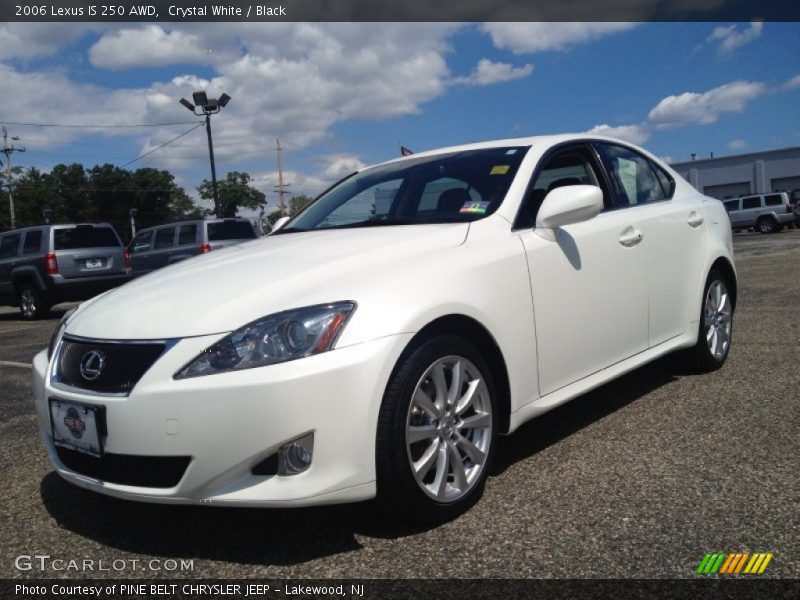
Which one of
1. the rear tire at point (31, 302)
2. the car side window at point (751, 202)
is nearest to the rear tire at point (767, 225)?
the car side window at point (751, 202)

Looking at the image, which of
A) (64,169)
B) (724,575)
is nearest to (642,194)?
(724,575)

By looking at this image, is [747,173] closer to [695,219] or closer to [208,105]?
[208,105]

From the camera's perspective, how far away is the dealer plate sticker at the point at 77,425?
8.10 feet

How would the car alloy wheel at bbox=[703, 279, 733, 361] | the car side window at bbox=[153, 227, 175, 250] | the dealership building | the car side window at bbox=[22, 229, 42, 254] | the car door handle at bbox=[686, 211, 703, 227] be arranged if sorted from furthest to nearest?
the dealership building
the car side window at bbox=[153, 227, 175, 250]
the car side window at bbox=[22, 229, 42, 254]
the car alloy wheel at bbox=[703, 279, 733, 361]
the car door handle at bbox=[686, 211, 703, 227]

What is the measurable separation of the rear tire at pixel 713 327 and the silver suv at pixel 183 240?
425 inches

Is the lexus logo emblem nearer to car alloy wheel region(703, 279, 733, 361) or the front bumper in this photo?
the front bumper

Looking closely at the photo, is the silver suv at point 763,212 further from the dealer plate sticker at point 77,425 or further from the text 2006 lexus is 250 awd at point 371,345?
the dealer plate sticker at point 77,425

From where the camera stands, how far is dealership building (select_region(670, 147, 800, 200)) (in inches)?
1935

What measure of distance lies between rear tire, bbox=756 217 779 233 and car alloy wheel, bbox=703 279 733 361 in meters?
31.2

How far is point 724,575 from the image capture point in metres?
2.21

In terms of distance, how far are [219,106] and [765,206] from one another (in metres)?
24.6

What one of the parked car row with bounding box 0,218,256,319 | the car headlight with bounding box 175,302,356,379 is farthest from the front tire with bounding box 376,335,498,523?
the parked car row with bounding box 0,218,256,319

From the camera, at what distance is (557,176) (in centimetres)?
378

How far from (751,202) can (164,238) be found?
2808 cm
